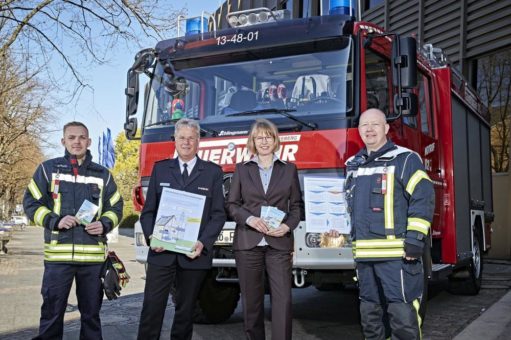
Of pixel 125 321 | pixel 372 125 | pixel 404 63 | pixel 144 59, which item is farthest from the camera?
pixel 125 321

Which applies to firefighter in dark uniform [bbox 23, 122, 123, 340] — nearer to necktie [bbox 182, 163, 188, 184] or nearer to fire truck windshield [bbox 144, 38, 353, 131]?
necktie [bbox 182, 163, 188, 184]

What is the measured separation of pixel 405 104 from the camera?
A: 5137 millimetres

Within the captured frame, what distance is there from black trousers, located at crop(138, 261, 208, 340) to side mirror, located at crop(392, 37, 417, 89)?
7.57 ft

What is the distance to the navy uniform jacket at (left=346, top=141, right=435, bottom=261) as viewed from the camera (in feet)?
12.9

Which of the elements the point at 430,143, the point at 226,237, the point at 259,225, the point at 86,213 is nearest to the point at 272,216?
the point at 259,225

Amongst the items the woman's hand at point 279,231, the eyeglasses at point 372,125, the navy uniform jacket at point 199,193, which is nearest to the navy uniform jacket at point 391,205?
the eyeglasses at point 372,125

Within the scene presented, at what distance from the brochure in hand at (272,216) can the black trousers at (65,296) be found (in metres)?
1.22

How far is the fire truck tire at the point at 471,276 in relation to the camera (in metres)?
7.90

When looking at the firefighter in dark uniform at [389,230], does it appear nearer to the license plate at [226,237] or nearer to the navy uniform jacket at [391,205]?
the navy uniform jacket at [391,205]

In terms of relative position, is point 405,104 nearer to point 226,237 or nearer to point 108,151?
point 226,237

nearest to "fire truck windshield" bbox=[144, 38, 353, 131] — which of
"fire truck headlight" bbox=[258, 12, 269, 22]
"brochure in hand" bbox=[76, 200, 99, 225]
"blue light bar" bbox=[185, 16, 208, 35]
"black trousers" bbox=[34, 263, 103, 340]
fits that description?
"fire truck headlight" bbox=[258, 12, 269, 22]

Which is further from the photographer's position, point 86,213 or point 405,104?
point 405,104

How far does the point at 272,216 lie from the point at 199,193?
535 millimetres

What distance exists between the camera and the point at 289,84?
17.8 ft
